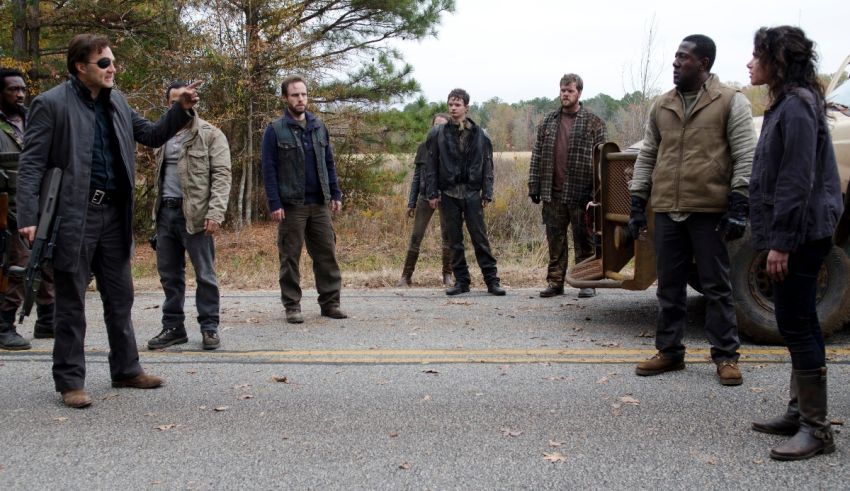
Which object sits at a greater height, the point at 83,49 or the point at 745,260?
the point at 83,49

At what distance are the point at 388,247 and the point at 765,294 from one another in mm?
10656

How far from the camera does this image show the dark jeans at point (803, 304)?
13.3 ft

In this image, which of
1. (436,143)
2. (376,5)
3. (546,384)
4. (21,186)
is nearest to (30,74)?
(376,5)

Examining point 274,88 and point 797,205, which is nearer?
point 797,205

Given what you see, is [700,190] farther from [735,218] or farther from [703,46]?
[703,46]

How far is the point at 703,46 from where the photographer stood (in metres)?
5.30

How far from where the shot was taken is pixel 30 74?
1791 centimetres

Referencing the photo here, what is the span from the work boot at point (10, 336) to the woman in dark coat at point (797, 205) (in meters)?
5.59

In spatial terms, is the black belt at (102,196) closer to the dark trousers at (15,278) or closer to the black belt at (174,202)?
the black belt at (174,202)

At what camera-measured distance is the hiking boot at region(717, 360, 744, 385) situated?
514 cm

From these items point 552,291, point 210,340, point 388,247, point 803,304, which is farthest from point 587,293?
point 388,247

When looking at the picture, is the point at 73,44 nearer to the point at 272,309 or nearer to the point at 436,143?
the point at 272,309

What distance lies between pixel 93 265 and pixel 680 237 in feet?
12.6

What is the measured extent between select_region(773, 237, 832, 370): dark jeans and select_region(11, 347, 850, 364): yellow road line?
171cm
